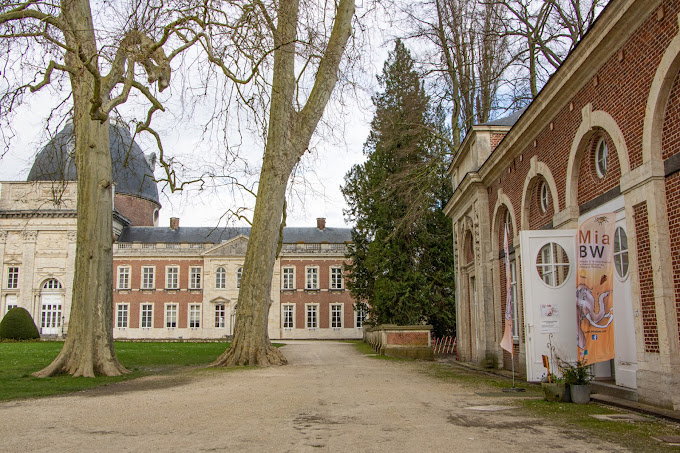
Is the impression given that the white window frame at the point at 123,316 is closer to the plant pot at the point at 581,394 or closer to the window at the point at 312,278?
the window at the point at 312,278

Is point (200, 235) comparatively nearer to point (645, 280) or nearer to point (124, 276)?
point (124, 276)

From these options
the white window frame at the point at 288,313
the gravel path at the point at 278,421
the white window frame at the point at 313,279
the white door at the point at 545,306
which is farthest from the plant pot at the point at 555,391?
the white window frame at the point at 288,313

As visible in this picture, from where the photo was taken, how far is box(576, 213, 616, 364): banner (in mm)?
7734

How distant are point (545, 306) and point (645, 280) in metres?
1.85

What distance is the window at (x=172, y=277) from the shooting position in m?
51.4

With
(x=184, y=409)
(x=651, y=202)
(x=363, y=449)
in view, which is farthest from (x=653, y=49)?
(x=184, y=409)

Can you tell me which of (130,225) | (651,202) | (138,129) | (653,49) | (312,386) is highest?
(130,225)

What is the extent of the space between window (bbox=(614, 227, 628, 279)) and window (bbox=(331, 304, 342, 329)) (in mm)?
43394

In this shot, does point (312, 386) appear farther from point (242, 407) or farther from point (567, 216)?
point (567, 216)

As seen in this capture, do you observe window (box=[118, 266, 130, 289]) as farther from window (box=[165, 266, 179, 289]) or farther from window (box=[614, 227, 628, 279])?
window (box=[614, 227, 628, 279])

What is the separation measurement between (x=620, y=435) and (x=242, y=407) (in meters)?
4.32

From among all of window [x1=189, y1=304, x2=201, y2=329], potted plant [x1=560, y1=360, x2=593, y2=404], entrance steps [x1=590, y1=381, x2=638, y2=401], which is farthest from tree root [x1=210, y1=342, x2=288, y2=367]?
window [x1=189, y1=304, x2=201, y2=329]

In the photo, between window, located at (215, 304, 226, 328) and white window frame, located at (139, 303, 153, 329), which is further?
window, located at (215, 304, 226, 328)

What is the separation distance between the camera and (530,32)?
18.7 metres
